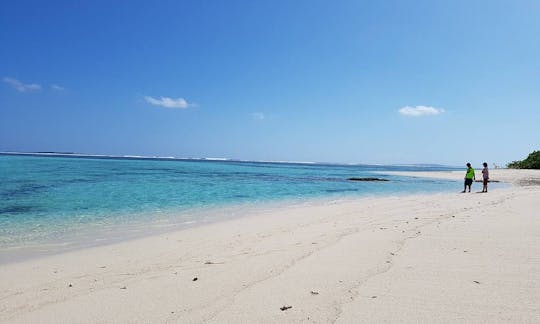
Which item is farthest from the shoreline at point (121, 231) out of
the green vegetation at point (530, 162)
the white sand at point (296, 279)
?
the green vegetation at point (530, 162)

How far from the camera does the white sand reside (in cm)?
358

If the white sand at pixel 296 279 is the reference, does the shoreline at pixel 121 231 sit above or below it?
below

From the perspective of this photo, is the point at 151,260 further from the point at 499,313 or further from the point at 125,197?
the point at 125,197

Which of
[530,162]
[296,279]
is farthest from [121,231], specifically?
[530,162]

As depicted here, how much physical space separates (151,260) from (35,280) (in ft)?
5.79

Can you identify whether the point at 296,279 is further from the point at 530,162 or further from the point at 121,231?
the point at 530,162

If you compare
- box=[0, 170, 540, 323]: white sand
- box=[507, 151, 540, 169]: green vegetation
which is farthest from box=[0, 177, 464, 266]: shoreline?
box=[507, 151, 540, 169]: green vegetation

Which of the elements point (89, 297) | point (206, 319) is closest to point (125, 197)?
point (89, 297)

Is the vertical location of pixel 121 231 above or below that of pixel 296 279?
below

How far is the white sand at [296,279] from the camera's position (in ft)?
11.8

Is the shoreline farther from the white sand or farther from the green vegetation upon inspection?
the green vegetation

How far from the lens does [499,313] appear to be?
11.2 feet

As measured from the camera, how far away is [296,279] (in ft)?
15.2

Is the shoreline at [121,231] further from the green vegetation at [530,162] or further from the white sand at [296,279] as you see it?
the green vegetation at [530,162]
